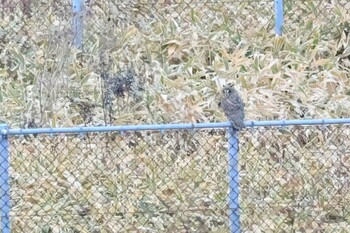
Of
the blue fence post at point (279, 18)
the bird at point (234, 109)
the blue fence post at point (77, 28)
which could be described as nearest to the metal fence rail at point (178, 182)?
the bird at point (234, 109)

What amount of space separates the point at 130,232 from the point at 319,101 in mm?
1830

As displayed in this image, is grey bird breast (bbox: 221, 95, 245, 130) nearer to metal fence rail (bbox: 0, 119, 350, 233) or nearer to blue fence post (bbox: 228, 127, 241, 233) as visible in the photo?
blue fence post (bbox: 228, 127, 241, 233)

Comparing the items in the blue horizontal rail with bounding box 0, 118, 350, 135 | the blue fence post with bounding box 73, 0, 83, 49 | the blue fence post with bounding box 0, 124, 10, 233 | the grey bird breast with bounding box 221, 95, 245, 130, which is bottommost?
the blue fence post with bounding box 0, 124, 10, 233

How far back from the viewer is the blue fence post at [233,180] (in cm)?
420

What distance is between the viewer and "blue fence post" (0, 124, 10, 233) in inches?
163

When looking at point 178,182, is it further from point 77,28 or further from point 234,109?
point 77,28

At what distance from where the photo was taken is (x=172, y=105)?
228 inches

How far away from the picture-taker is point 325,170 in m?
5.07

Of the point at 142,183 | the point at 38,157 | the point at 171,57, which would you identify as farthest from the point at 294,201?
the point at 171,57

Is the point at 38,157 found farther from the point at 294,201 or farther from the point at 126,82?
the point at 294,201

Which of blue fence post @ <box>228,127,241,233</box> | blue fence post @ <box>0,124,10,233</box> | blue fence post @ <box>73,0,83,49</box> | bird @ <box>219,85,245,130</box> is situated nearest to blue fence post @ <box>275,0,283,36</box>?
blue fence post @ <box>73,0,83,49</box>

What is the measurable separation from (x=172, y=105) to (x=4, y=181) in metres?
1.78

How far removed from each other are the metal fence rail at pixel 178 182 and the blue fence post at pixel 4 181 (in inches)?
0.5

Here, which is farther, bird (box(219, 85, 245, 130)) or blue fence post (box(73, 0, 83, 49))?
blue fence post (box(73, 0, 83, 49))
